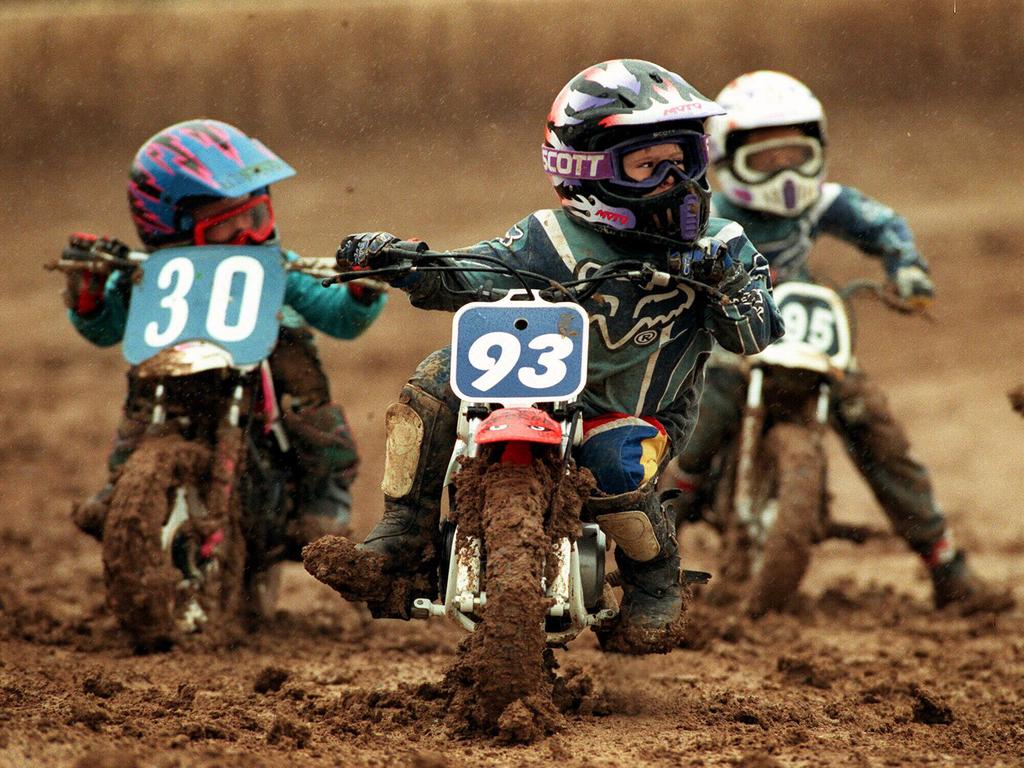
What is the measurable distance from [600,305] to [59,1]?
45.7 ft

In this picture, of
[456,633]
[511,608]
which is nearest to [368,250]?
[511,608]

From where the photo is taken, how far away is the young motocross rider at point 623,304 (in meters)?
5.89

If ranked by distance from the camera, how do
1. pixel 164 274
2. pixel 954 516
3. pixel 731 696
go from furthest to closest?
pixel 954 516 < pixel 164 274 < pixel 731 696

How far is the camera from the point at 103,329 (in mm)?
7969

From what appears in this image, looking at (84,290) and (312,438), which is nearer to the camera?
(84,290)

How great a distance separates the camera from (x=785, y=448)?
8.57 meters

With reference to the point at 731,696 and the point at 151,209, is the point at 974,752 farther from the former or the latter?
the point at 151,209

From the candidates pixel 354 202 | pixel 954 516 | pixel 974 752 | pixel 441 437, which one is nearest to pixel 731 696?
pixel 974 752

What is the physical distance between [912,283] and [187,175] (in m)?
3.76

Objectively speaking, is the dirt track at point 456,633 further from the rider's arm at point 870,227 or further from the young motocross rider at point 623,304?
the rider's arm at point 870,227

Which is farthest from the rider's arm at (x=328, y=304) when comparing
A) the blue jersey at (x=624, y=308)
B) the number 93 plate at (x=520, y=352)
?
the number 93 plate at (x=520, y=352)

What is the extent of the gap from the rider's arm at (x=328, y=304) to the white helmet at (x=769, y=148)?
2.15 meters

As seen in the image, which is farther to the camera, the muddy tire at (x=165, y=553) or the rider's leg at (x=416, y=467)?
the muddy tire at (x=165, y=553)

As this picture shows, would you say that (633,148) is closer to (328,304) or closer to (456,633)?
(328,304)
